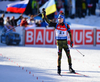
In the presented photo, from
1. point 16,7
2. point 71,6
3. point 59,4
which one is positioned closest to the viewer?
point 16,7

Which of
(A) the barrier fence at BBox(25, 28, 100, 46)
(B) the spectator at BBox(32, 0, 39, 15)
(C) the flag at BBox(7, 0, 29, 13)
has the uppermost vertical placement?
(B) the spectator at BBox(32, 0, 39, 15)

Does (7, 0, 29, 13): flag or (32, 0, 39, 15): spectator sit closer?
(7, 0, 29, 13): flag

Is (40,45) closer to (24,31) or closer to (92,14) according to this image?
(24,31)

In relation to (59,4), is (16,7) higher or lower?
lower

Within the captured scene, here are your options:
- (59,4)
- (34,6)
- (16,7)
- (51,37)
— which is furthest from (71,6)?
(51,37)

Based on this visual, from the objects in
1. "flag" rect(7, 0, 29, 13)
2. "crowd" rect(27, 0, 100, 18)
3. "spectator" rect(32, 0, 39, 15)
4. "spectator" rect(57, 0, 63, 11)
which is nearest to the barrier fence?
"flag" rect(7, 0, 29, 13)

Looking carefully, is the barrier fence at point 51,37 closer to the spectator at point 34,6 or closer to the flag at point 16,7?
the flag at point 16,7

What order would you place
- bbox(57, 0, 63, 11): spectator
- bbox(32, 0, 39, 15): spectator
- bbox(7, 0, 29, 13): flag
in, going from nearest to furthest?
bbox(7, 0, 29, 13): flag < bbox(32, 0, 39, 15): spectator < bbox(57, 0, 63, 11): spectator

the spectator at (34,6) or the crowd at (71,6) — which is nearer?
the spectator at (34,6)

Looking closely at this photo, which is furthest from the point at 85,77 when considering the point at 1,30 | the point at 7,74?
the point at 1,30

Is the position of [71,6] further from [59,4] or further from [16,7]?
[16,7]

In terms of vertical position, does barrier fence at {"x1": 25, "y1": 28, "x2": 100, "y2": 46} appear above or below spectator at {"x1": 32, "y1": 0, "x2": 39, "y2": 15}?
below

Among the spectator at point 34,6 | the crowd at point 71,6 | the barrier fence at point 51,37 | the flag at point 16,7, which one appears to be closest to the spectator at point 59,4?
the crowd at point 71,6

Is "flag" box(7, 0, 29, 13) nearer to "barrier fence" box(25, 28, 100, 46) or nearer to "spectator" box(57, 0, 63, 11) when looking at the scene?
"barrier fence" box(25, 28, 100, 46)
